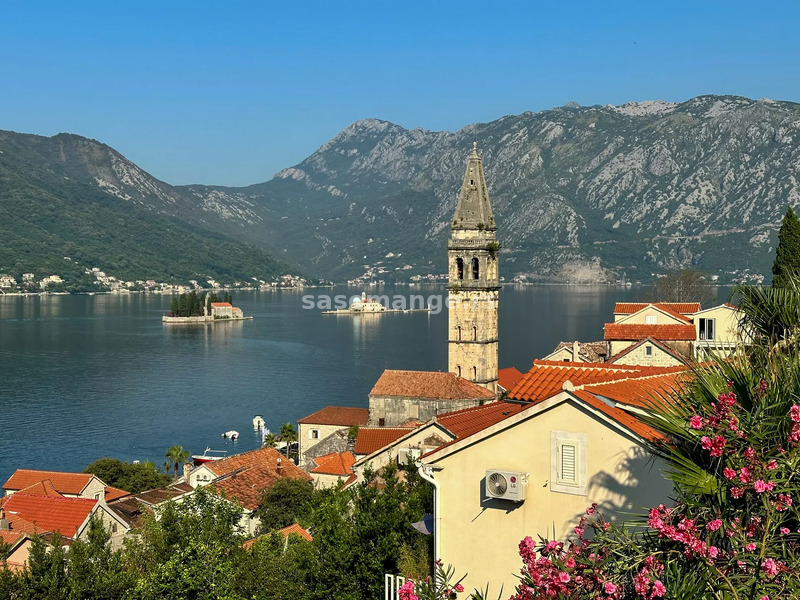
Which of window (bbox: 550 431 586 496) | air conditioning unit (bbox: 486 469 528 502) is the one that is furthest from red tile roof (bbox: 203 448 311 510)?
window (bbox: 550 431 586 496)

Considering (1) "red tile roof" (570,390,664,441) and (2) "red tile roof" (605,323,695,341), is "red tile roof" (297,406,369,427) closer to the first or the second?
(2) "red tile roof" (605,323,695,341)

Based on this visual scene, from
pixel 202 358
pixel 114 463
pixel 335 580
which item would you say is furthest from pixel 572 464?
pixel 202 358

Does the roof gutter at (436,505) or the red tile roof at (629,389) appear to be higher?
the red tile roof at (629,389)

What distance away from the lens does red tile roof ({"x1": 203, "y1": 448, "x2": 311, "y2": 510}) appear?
3386 cm

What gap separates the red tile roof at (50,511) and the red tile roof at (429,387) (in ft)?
56.3

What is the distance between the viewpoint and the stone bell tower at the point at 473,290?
46938 millimetres

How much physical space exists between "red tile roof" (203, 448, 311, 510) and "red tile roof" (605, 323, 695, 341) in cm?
1363

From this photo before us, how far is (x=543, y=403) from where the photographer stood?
30.5 feet

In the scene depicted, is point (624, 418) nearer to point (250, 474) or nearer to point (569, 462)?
point (569, 462)

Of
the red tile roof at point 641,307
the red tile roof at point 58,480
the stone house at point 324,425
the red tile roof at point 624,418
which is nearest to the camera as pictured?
the red tile roof at point 624,418

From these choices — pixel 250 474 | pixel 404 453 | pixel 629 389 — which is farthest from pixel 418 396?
pixel 629 389

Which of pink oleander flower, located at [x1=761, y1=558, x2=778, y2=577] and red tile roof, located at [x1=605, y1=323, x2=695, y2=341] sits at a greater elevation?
pink oleander flower, located at [x1=761, y1=558, x2=778, y2=577]

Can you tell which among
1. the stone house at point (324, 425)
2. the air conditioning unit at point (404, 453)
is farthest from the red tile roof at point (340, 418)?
the air conditioning unit at point (404, 453)

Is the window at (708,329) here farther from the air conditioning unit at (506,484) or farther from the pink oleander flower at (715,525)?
the pink oleander flower at (715,525)
